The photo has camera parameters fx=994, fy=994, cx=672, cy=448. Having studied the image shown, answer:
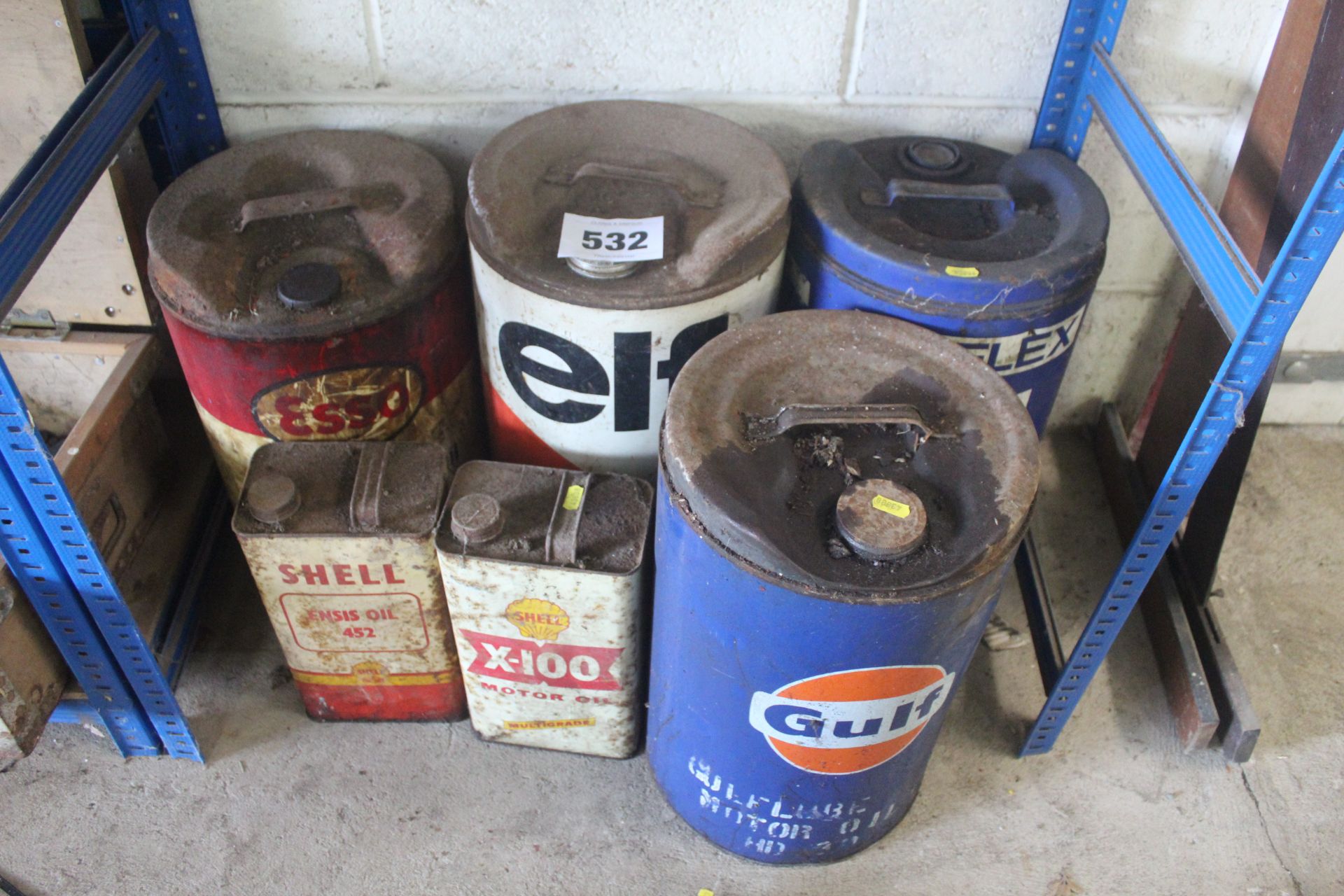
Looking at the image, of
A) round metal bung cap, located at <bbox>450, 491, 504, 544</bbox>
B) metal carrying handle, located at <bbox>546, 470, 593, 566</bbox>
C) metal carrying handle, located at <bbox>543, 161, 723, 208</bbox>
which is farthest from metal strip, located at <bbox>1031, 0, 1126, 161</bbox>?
round metal bung cap, located at <bbox>450, 491, 504, 544</bbox>

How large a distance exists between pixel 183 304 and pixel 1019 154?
137 cm

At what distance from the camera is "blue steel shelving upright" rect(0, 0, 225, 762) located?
122cm

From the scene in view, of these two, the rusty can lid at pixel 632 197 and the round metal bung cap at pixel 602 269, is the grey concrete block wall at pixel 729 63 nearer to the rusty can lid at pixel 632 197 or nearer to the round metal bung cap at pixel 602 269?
the rusty can lid at pixel 632 197

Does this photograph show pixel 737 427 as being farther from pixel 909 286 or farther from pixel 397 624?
pixel 397 624

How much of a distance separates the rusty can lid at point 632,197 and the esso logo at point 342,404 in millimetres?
268

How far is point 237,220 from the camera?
5.08ft

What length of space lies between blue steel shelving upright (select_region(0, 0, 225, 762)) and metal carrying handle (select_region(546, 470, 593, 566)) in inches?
24.6

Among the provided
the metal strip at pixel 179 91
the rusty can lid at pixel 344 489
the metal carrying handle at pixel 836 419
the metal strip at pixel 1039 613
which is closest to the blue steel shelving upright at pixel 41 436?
the metal strip at pixel 179 91

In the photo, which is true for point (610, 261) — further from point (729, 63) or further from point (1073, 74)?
point (1073, 74)

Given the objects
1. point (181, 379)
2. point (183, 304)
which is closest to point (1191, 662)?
point (183, 304)

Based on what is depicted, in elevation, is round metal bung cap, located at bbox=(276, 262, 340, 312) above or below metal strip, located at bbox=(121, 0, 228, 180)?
below

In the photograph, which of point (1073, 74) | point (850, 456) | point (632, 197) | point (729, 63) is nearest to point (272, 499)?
point (632, 197)

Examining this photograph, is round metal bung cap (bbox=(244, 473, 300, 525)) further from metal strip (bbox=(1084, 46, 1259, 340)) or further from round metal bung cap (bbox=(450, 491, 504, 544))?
metal strip (bbox=(1084, 46, 1259, 340))

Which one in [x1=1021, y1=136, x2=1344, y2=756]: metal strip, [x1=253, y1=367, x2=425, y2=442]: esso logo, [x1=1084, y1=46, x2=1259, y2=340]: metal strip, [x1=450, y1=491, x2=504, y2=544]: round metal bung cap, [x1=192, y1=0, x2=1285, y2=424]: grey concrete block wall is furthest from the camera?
[x1=192, y1=0, x2=1285, y2=424]: grey concrete block wall
